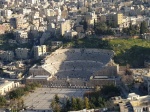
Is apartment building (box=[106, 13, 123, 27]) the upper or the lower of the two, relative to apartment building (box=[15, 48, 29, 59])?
upper

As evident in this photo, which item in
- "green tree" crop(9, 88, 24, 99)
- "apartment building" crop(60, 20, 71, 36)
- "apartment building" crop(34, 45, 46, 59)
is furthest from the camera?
"apartment building" crop(60, 20, 71, 36)

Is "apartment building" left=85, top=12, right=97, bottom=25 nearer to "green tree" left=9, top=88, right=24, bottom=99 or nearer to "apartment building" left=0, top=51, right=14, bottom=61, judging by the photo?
"apartment building" left=0, top=51, right=14, bottom=61

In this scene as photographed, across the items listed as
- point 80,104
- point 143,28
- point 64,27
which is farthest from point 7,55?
point 80,104

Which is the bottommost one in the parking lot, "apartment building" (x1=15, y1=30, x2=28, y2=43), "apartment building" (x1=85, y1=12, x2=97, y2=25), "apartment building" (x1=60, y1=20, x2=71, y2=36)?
the parking lot

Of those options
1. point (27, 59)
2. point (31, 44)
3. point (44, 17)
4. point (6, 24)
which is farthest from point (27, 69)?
point (44, 17)

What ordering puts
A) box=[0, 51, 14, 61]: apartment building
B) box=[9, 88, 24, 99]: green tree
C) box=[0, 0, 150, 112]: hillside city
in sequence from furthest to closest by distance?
box=[0, 51, 14, 61]: apartment building, box=[9, 88, 24, 99]: green tree, box=[0, 0, 150, 112]: hillside city

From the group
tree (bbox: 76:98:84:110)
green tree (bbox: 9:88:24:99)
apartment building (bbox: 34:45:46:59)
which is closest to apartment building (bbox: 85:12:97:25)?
apartment building (bbox: 34:45:46:59)

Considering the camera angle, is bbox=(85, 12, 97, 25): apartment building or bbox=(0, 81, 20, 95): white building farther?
bbox=(85, 12, 97, 25): apartment building
